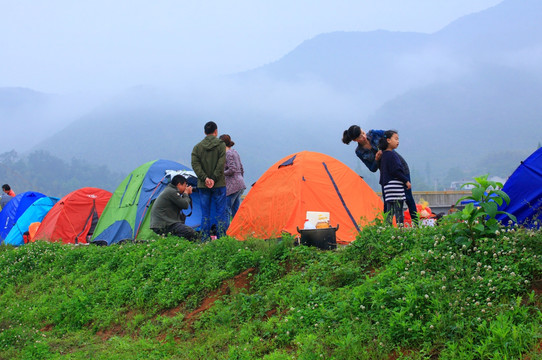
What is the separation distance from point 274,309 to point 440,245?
6.47 feet

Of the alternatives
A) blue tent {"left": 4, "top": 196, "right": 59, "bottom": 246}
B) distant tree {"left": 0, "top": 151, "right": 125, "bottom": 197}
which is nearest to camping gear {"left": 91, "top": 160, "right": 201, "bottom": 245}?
blue tent {"left": 4, "top": 196, "right": 59, "bottom": 246}

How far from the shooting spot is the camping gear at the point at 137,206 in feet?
43.1

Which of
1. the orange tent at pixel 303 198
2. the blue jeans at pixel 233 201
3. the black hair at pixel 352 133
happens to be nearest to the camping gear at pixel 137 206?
the blue jeans at pixel 233 201

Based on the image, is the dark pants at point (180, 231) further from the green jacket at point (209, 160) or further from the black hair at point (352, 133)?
the black hair at point (352, 133)

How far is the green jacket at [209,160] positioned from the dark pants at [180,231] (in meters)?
0.99

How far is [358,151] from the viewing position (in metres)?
9.05

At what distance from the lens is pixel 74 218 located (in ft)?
50.0

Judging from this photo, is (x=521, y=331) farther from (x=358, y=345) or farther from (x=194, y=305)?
(x=194, y=305)

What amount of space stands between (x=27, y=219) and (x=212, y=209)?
1040 centimetres

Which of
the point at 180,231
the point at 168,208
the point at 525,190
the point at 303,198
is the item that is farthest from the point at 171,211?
the point at 525,190

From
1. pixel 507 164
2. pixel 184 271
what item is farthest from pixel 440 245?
pixel 507 164

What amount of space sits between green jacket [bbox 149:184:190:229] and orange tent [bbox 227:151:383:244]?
1171mm

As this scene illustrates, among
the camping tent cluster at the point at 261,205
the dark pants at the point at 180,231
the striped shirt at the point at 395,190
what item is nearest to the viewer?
the camping tent cluster at the point at 261,205

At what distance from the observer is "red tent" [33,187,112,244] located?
1498 cm
